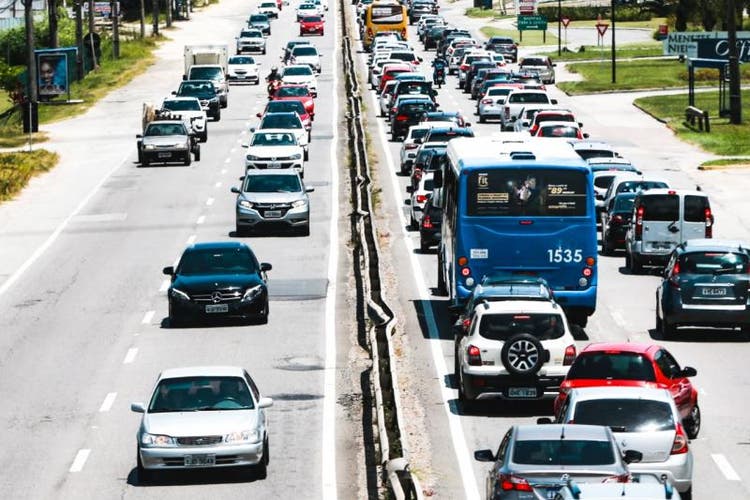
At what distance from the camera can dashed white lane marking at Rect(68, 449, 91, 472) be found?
2314 cm

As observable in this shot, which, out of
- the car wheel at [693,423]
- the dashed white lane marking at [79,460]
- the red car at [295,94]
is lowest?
the dashed white lane marking at [79,460]

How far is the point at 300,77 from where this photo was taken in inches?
3403

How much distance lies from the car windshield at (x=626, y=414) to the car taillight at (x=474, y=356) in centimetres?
501

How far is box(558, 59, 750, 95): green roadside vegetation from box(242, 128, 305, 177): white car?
111ft

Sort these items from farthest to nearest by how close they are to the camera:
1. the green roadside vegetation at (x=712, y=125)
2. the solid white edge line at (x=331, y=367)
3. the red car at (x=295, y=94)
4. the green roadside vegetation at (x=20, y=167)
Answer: the red car at (x=295, y=94) → the green roadside vegetation at (x=712, y=125) → the green roadside vegetation at (x=20, y=167) → the solid white edge line at (x=331, y=367)

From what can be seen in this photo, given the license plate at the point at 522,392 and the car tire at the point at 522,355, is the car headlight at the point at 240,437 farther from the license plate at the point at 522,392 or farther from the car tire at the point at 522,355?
the license plate at the point at 522,392

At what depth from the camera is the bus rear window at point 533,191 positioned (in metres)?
32.1

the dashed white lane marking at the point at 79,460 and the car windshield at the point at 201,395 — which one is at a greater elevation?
the car windshield at the point at 201,395

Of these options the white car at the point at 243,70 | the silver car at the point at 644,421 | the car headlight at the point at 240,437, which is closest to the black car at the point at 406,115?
the white car at the point at 243,70

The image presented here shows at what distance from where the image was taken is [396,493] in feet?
62.2

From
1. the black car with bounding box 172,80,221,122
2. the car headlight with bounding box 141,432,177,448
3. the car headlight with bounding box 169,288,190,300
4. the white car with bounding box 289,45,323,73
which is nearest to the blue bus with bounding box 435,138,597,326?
the car headlight with bounding box 169,288,190,300

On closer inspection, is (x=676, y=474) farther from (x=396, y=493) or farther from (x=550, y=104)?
(x=550, y=104)

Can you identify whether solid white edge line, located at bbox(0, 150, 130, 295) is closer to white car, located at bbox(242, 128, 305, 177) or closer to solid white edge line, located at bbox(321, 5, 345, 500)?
white car, located at bbox(242, 128, 305, 177)

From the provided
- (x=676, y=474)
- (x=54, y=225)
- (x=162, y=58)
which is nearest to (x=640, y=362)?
(x=676, y=474)
